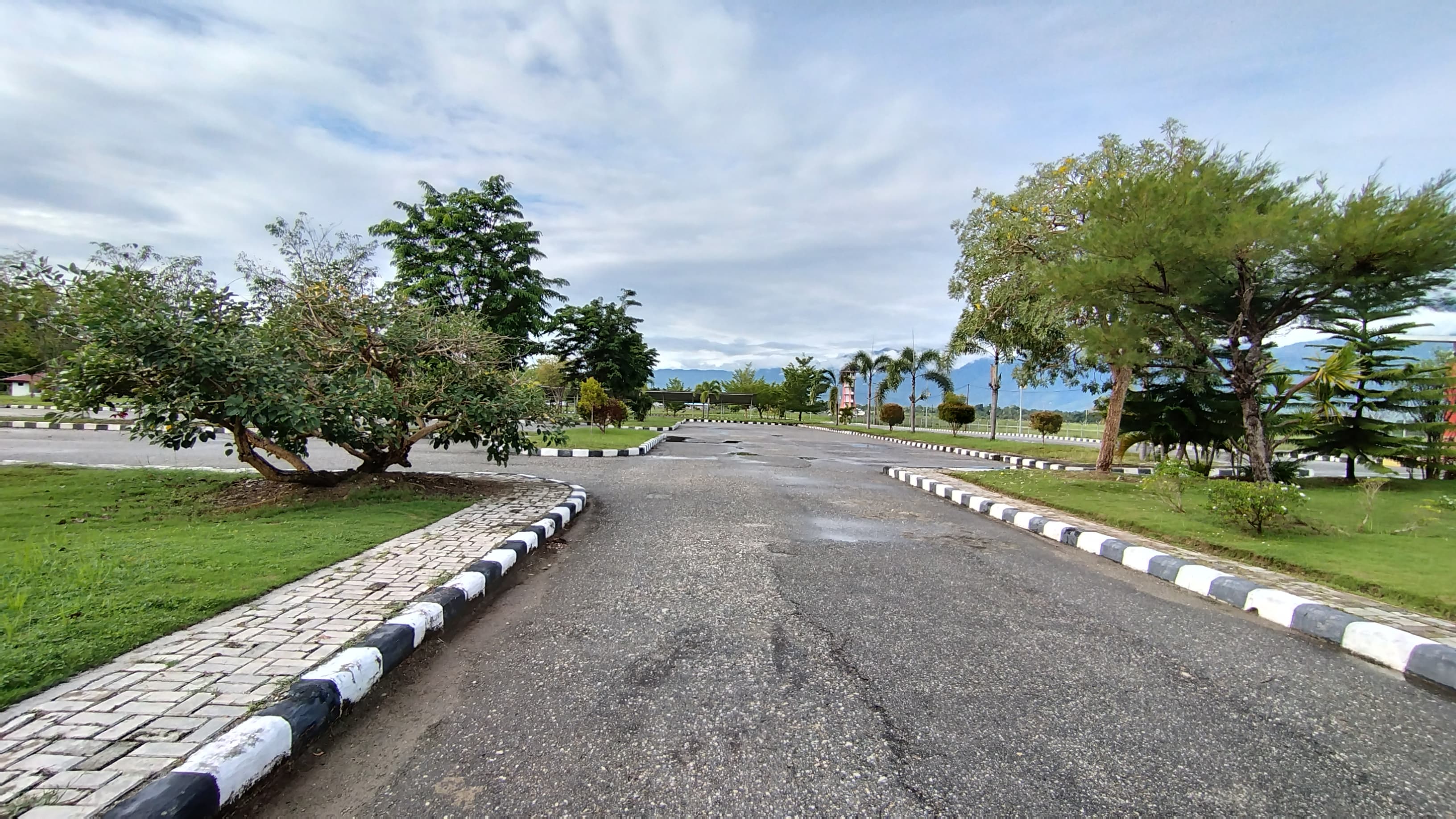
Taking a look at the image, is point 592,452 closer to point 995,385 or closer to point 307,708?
point 307,708

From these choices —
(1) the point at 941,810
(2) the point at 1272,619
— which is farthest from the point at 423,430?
(2) the point at 1272,619

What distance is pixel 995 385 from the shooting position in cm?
2672

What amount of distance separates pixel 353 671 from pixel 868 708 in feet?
7.33

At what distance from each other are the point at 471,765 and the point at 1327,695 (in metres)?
3.88

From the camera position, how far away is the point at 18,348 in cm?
1509

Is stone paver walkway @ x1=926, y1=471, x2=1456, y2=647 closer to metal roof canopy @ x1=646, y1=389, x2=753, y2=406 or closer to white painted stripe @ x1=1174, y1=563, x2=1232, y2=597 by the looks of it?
white painted stripe @ x1=1174, y1=563, x2=1232, y2=597

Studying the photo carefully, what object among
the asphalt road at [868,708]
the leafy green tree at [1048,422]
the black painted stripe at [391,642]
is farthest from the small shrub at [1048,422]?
the black painted stripe at [391,642]

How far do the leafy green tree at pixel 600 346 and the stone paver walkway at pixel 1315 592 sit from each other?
27457 mm

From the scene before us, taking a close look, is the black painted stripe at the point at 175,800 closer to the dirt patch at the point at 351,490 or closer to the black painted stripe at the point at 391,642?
the black painted stripe at the point at 391,642

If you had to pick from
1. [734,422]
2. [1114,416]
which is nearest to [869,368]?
[734,422]

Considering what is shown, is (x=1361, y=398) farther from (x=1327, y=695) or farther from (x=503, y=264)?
(x=503, y=264)

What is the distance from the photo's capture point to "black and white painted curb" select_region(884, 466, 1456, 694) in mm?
3547

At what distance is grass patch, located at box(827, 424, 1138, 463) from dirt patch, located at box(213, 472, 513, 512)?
14.8 metres

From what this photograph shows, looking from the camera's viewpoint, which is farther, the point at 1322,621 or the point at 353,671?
the point at 1322,621
